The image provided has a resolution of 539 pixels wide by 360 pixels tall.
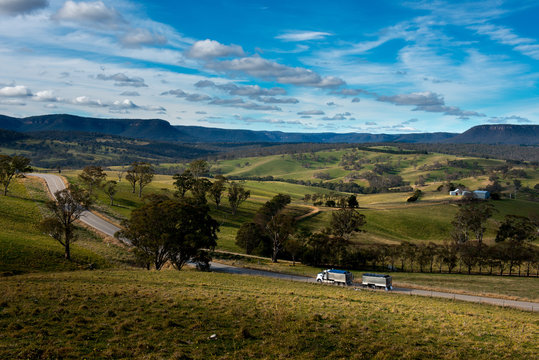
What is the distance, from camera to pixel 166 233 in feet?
159

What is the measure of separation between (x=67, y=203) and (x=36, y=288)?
31.8 metres

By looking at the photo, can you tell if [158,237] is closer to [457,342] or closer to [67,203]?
[67,203]

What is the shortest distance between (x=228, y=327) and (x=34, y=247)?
142ft

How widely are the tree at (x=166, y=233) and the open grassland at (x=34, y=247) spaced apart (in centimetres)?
675

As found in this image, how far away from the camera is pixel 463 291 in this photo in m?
42.7

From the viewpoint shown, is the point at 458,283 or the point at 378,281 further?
the point at 458,283

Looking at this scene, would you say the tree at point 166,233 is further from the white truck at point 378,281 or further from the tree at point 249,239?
the tree at point 249,239

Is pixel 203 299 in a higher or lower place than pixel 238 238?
higher

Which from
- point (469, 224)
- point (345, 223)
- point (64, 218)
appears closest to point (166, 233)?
point (64, 218)

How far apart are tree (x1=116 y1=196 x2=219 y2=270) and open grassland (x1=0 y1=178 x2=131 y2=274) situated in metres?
6.75

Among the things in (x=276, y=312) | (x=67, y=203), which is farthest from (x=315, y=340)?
(x=67, y=203)

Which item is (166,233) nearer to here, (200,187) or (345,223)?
(345,223)

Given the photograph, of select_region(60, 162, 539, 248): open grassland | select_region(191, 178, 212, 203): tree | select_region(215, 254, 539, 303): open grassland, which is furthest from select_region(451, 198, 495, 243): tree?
select_region(191, 178, 212, 203): tree

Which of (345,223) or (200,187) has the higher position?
(200,187)
